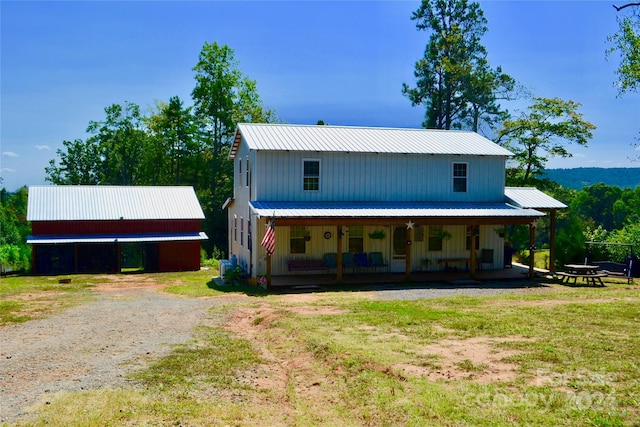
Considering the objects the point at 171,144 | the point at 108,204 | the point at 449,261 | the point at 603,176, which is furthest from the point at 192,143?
the point at 603,176

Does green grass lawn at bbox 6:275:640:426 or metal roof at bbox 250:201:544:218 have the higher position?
metal roof at bbox 250:201:544:218

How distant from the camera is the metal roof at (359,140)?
22.5 m

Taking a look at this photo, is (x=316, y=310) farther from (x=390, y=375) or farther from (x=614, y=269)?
(x=614, y=269)

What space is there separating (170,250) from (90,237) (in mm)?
4204

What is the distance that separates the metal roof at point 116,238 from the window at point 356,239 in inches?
444

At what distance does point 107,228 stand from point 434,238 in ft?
58.1

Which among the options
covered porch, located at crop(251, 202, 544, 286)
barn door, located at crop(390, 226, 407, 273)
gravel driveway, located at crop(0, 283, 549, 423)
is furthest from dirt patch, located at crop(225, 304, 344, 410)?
barn door, located at crop(390, 226, 407, 273)

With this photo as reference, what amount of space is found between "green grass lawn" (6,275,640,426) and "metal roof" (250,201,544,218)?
627cm

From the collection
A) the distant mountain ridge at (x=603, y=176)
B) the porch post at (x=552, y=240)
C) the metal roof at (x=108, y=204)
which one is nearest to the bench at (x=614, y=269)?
the porch post at (x=552, y=240)

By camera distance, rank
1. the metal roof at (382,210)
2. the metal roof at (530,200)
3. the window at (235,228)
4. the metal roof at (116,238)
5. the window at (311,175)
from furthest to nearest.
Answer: the metal roof at (116,238)
the window at (235,228)
the metal roof at (530,200)
the window at (311,175)
the metal roof at (382,210)

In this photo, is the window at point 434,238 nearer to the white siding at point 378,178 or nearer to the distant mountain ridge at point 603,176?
the white siding at point 378,178

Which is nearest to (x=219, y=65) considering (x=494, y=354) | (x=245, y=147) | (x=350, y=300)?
(x=245, y=147)

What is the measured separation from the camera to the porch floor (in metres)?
20.6

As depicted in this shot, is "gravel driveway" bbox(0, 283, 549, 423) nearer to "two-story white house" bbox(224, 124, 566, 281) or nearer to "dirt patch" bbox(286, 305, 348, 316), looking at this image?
"dirt patch" bbox(286, 305, 348, 316)
